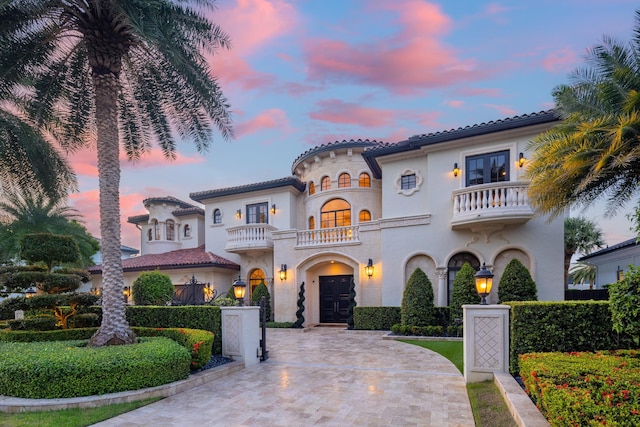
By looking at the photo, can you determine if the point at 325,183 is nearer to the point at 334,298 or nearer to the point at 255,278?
the point at 334,298

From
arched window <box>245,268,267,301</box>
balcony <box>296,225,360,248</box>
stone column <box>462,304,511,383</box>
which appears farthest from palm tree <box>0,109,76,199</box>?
stone column <box>462,304,511,383</box>

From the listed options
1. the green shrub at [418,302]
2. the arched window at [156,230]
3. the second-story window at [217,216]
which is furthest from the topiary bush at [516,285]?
the arched window at [156,230]

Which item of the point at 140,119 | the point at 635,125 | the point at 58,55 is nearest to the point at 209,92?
the point at 140,119

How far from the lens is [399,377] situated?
768cm

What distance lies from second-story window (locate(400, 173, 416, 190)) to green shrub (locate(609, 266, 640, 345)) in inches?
440

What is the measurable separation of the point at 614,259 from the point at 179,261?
2559 centimetres

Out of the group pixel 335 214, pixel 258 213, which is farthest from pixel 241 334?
pixel 258 213

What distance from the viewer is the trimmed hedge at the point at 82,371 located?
5.93 meters

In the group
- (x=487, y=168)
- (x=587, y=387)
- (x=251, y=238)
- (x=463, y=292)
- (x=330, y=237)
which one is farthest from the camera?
(x=251, y=238)

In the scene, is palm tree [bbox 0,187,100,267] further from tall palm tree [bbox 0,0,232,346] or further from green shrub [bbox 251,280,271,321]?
tall palm tree [bbox 0,0,232,346]

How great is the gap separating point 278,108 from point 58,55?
24.6ft

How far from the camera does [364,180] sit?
1903 cm

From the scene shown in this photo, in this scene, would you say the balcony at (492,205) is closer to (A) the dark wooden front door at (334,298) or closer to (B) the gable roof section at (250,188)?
(A) the dark wooden front door at (334,298)

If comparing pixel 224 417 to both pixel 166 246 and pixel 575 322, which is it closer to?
pixel 575 322
